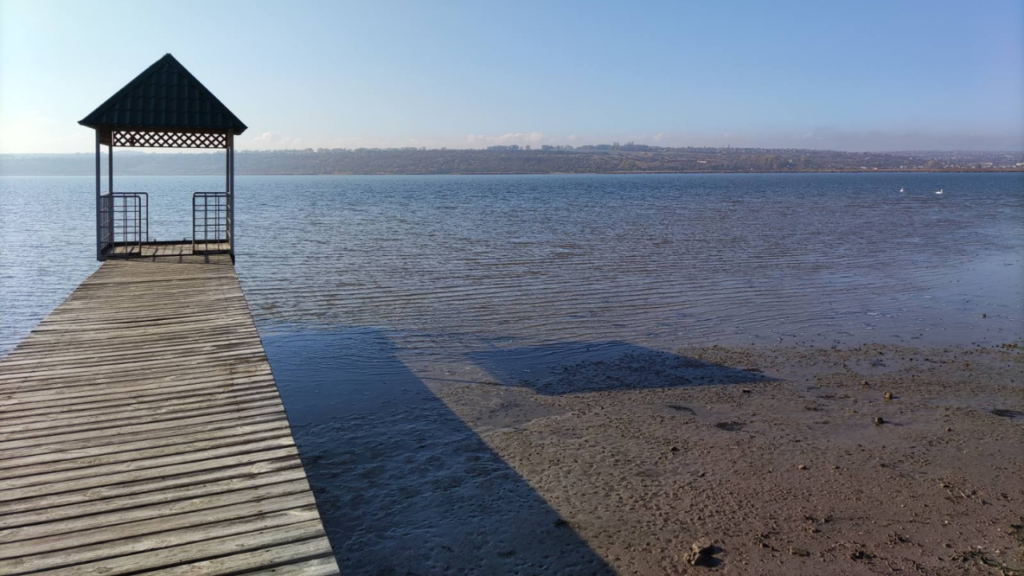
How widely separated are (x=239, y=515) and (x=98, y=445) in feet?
4.57

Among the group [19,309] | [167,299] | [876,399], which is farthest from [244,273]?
[876,399]

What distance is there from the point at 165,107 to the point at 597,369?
294 inches

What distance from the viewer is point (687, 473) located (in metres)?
6.43

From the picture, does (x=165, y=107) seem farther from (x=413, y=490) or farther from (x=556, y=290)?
(x=413, y=490)

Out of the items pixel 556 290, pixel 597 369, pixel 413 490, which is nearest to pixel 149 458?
pixel 413 490

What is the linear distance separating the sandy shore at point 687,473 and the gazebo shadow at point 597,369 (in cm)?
5

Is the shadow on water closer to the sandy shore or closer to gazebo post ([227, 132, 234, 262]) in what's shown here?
the sandy shore

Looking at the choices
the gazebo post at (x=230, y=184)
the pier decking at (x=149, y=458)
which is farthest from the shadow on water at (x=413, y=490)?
the gazebo post at (x=230, y=184)

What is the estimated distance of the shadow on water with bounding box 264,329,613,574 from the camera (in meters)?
5.13

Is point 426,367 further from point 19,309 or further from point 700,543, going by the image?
point 19,309

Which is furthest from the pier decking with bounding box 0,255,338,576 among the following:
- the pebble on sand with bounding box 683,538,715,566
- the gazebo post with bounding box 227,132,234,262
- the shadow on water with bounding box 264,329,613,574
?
the gazebo post with bounding box 227,132,234,262

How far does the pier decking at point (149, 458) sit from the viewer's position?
128 inches

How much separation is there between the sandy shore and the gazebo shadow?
0.05 metres

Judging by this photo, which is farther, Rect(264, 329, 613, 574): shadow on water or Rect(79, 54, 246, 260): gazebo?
Rect(79, 54, 246, 260): gazebo
